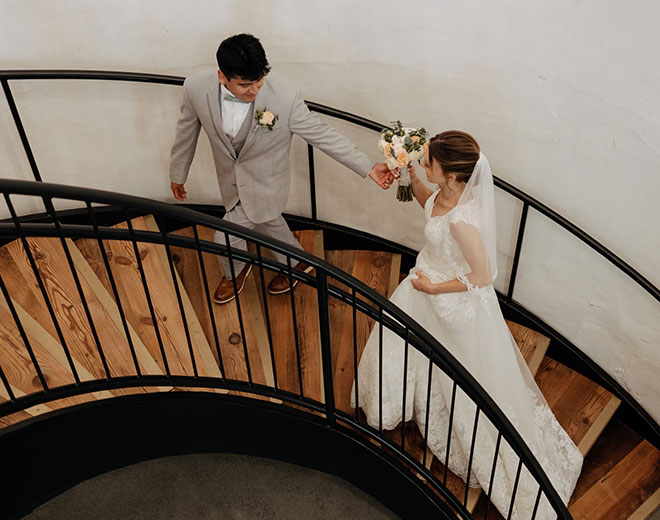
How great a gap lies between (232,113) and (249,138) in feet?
0.45

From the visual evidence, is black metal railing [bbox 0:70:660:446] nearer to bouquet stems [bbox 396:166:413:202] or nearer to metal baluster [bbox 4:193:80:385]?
bouquet stems [bbox 396:166:413:202]

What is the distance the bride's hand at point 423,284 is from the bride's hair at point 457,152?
0.47m

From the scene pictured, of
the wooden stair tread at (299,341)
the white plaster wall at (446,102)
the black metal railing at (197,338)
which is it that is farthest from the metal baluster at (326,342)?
the white plaster wall at (446,102)

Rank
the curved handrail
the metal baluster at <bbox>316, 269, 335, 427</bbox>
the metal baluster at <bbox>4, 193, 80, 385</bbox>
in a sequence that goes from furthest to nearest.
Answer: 1. the curved handrail
2. the metal baluster at <bbox>316, 269, 335, 427</bbox>
3. the metal baluster at <bbox>4, 193, 80, 385</bbox>

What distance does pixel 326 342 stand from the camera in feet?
9.15

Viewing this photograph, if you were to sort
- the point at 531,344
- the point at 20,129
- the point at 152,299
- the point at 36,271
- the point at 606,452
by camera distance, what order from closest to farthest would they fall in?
1. the point at 36,271
2. the point at 152,299
3. the point at 20,129
4. the point at 606,452
5. the point at 531,344

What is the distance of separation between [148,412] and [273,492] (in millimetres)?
873

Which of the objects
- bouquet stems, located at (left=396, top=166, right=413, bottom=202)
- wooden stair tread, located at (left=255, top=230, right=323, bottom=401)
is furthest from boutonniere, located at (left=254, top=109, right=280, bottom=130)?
Answer: wooden stair tread, located at (left=255, top=230, right=323, bottom=401)

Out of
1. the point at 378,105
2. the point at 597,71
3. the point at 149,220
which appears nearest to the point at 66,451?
the point at 149,220

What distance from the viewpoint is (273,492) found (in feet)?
11.6

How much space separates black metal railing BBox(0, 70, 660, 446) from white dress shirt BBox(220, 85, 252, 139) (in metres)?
0.48

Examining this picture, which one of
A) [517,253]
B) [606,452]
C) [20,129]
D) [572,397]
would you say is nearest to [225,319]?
[20,129]

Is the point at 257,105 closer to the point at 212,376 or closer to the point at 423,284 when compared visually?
the point at 423,284

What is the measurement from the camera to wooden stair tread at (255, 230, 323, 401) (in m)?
3.34
